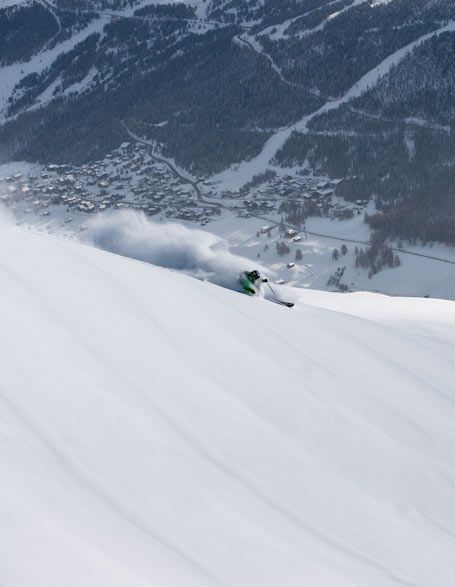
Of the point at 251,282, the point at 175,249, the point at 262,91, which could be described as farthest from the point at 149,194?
the point at 251,282

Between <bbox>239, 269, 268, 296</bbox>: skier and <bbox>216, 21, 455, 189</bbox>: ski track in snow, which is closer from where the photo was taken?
<bbox>239, 269, 268, 296</bbox>: skier

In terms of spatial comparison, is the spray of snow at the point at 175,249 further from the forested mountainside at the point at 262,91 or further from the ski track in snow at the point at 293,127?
the ski track in snow at the point at 293,127

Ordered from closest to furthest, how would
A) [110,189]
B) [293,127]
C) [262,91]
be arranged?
[110,189] → [293,127] → [262,91]

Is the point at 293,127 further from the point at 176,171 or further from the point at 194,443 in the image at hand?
the point at 194,443

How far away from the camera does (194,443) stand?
6.80 metres

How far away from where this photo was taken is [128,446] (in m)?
6.30

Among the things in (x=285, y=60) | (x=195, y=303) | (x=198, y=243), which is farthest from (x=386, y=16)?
(x=195, y=303)

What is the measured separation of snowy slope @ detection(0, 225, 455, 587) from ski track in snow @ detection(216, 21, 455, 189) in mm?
79612

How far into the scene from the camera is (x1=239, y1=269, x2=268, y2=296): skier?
548 inches

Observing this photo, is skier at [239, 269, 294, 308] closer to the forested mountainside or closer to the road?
the forested mountainside

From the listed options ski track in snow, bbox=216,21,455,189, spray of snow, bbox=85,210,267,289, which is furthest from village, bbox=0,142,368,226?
spray of snow, bbox=85,210,267,289

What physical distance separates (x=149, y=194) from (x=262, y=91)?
32294 millimetres

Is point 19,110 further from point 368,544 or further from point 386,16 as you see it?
point 368,544

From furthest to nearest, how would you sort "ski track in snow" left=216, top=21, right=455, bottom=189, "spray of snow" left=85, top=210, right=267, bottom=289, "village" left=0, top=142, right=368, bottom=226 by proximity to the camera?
1. "ski track in snow" left=216, top=21, right=455, bottom=189
2. "village" left=0, top=142, right=368, bottom=226
3. "spray of snow" left=85, top=210, right=267, bottom=289
